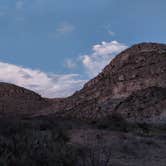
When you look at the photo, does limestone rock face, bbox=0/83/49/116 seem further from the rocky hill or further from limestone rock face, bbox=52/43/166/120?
limestone rock face, bbox=52/43/166/120

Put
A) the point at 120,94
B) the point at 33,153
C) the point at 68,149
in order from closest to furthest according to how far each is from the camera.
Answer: the point at 33,153, the point at 68,149, the point at 120,94

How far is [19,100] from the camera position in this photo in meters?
82.8

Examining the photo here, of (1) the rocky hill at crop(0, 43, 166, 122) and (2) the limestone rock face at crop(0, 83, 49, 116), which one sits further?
(2) the limestone rock face at crop(0, 83, 49, 116)

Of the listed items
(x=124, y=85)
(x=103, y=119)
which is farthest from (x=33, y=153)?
(x=124, y=85)

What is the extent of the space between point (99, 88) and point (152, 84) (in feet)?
32.7

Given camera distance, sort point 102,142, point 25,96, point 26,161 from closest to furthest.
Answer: point 26,161 → point 102,142 → point 25,96

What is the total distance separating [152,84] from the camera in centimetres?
6481

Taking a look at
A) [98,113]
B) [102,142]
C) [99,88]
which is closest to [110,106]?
[98,113]

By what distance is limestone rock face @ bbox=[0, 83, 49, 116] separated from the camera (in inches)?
3140

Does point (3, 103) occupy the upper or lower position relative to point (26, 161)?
upper

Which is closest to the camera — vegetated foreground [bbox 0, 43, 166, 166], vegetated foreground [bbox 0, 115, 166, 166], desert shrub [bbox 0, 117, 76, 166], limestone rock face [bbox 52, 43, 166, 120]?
desert shrub [bbox 0, 117, 76, 166]

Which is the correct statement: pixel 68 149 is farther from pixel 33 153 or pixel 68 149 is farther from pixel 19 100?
pixel 19 100

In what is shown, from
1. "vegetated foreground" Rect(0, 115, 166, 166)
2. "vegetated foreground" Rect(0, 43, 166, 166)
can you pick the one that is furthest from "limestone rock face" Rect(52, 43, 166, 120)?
"vegetated foreground" Rect(0, 115, 166, 166)

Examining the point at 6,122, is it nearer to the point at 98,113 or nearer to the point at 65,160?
the point at 65,160
